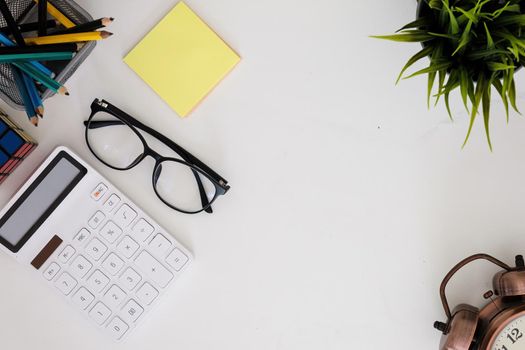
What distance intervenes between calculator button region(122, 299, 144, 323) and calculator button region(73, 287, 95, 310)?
0.05 m

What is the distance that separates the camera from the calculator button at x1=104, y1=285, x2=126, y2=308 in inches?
30.1

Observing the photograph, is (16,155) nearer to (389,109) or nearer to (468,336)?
(389,109)

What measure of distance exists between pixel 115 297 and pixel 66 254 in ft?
0.31

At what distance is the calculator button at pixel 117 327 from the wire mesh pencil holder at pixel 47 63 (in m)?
0.33

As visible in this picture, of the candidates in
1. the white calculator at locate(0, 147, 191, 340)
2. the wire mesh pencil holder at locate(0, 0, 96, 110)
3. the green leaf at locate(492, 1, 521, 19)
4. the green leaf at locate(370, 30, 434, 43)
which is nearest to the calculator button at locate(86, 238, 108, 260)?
the white calculator at locate(0, 147, 191, 340)

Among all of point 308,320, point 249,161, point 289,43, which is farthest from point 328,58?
point 308,320

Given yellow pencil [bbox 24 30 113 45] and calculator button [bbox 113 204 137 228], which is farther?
calculator button [bbox 113 204 137 228]

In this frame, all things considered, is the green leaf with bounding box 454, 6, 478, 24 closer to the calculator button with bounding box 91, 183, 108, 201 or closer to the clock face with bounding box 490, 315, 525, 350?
the clock face with bounding box 490, 315, 525, 350

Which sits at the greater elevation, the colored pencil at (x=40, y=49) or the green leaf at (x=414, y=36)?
the green leaf at (x=414, y=36)

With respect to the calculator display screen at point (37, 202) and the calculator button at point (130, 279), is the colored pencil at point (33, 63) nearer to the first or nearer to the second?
the calculator display screen at point (37, 202)

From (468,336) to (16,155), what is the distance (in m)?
0.65

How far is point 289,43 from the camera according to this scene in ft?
2.44

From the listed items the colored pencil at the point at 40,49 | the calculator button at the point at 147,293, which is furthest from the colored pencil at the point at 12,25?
the calculator button at the point at 147,293

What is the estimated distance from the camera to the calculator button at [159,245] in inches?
30.0
